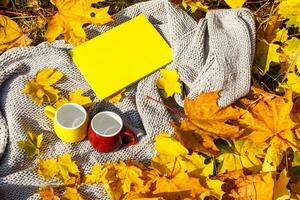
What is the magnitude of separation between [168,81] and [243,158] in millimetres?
326

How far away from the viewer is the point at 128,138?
5.16 feet

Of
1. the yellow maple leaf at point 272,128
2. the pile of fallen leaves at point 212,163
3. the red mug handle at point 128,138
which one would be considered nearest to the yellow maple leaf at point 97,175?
the pile of fallen leaves at point 212,163

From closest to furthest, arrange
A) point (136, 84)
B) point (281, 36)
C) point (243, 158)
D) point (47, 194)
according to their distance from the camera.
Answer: point (47, 194) < point (243, 158) < point (136, 84) < point (281, 36)

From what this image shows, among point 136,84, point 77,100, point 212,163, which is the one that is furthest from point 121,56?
point 212,163

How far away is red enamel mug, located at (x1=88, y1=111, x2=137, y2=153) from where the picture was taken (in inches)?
59.5

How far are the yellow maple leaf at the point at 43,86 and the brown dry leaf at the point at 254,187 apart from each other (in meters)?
0.60

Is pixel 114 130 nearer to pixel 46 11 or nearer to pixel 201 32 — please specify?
pixel 201 32

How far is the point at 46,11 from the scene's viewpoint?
6.05 ft

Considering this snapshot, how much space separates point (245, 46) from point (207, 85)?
0.18 metres

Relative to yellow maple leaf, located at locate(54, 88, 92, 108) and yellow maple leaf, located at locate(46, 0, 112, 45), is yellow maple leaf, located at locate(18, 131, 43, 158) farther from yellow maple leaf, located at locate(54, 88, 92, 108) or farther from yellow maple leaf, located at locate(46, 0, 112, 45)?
yellow maple leaf, located at locate(46, 0, 112, 45)

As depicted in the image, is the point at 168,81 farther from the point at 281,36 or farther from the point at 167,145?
the point at 281,36

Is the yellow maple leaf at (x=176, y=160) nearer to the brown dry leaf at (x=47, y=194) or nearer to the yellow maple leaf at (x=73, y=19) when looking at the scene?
the brown dry leaf at (x=47, y=194)

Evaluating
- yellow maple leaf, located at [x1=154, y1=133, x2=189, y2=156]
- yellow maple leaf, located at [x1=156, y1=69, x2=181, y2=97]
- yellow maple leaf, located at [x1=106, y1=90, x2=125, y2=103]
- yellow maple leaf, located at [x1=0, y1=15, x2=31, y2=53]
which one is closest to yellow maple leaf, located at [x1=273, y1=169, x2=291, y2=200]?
yellow maple leaf, located at [x1=154, y1=133, x2=189, y2=156]

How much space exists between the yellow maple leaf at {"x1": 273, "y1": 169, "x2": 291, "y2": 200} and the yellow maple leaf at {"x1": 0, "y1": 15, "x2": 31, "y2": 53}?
0.88m
